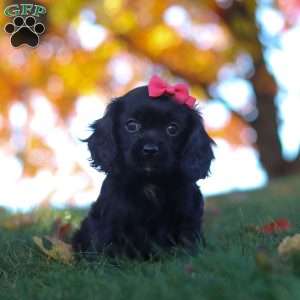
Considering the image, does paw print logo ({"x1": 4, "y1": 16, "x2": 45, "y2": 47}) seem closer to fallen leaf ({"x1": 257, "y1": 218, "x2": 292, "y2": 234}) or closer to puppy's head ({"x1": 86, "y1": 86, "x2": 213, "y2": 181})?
puppy's head ({"x1": 86, "y1": 86, "x2": 213, "y2": 181})

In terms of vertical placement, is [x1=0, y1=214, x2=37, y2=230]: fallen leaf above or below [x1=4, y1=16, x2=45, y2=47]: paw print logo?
below

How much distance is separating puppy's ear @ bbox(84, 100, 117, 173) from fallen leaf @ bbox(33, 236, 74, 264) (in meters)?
0.47

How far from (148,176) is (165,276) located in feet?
3.07

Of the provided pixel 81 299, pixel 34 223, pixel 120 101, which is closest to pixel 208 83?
pixel 34 223

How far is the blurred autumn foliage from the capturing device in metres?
9.99

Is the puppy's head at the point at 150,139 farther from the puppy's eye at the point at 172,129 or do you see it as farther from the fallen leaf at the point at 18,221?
the fallen leaf at the point at 18,221

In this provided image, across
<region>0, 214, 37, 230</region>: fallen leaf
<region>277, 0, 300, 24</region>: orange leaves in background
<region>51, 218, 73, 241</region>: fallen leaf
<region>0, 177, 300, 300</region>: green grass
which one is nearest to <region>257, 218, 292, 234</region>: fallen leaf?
<region>0, 177, 300, 300</region>: green grass

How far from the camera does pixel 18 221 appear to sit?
191 inches

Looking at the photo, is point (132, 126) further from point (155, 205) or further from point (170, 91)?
point (155, 205)

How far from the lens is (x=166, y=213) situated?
132 inches

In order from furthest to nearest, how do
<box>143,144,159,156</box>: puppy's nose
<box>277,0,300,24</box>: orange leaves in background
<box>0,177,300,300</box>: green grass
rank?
<box>277,0,300,24</box>: orange leaves in background → <box>143,144,159,156</box>: puppy's nose → <box>0,177,300,300</box>: green grass

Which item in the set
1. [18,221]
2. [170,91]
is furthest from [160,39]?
[170,91]

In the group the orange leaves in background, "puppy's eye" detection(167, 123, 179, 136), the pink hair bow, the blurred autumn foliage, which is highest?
the orange leaves in background

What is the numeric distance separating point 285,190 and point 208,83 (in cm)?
418
